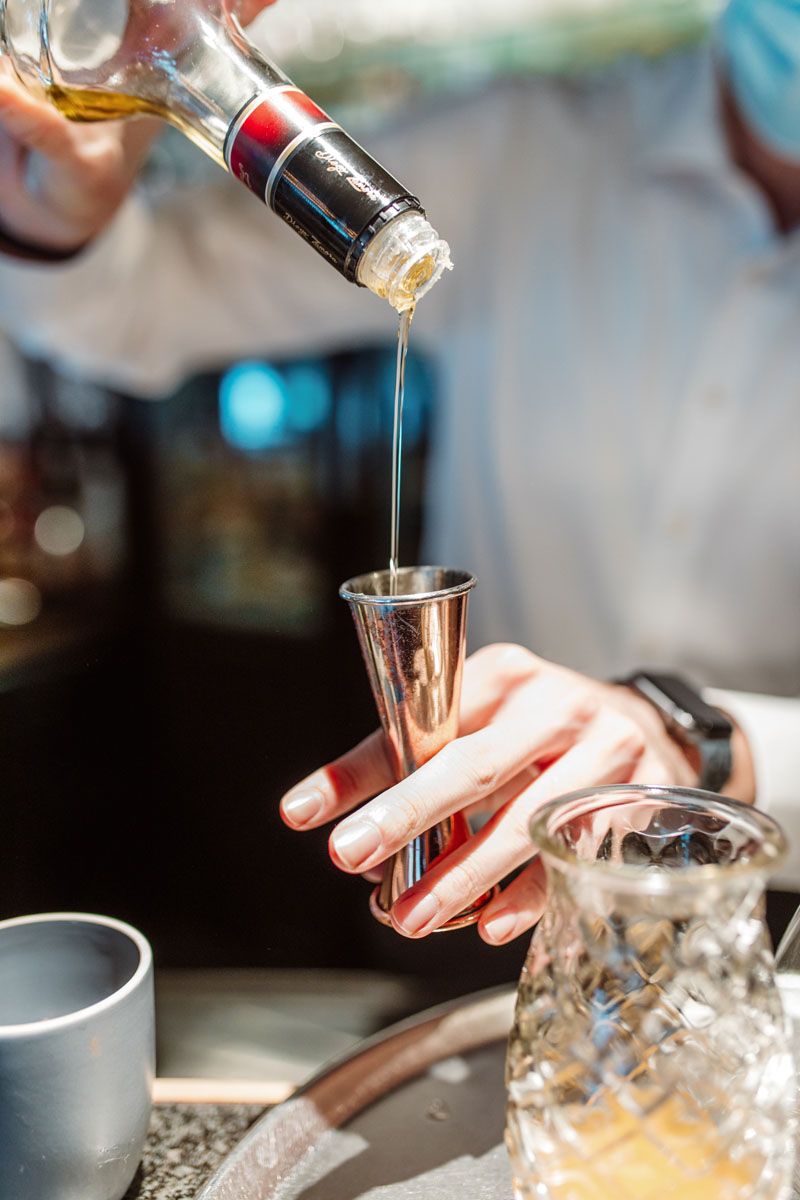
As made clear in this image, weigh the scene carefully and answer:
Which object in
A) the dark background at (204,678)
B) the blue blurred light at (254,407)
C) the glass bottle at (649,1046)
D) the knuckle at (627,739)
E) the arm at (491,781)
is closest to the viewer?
the glass bottle at (649,1046)

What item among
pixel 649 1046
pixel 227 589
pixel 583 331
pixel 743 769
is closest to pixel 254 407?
pixel 227 589

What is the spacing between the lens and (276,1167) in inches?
22.4

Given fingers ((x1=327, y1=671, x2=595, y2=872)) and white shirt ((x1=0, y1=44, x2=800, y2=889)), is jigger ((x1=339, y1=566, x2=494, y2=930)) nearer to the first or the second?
fingers ((x1=327, y1=671, x2=595, y2=872))

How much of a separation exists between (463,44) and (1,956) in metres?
2.16

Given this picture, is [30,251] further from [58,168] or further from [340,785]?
[340,785]

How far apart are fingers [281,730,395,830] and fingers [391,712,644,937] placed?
0.07 meters

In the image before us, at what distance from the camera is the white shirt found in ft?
4.35

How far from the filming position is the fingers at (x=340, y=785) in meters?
0.59

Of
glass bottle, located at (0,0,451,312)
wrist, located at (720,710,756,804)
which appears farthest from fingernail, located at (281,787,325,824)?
wrist, located at (720,710,756,804)

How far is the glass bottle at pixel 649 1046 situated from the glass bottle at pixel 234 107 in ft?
0.96

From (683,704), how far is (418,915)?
0.40 meters

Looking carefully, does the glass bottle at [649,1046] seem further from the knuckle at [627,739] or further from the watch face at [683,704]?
the watch face at [683,704]

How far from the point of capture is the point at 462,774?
1.76 feet

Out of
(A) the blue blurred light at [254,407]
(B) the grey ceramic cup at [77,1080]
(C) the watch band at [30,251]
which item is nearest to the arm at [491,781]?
(B) the grey ceramic cup at [77,1080]
